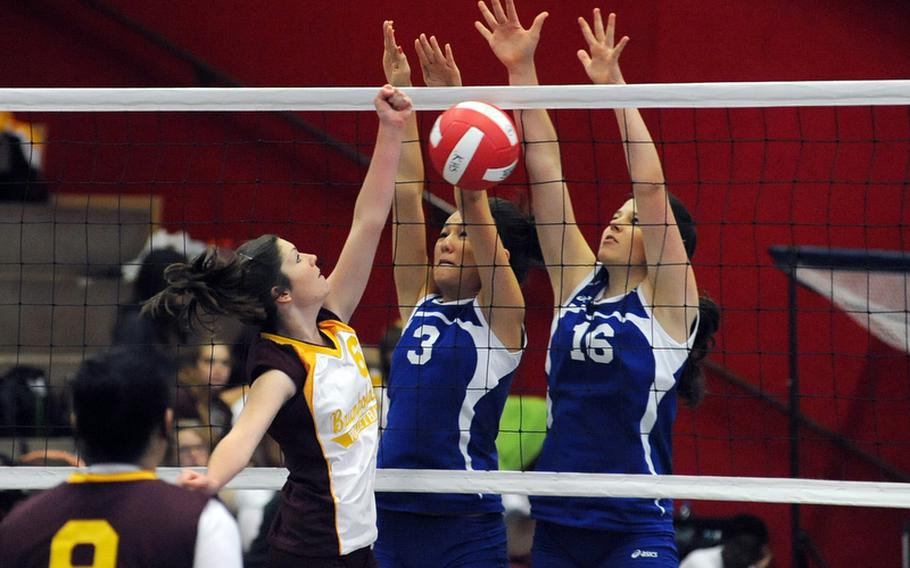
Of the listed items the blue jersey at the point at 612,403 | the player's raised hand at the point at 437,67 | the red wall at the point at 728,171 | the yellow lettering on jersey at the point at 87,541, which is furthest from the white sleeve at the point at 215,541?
the red wall at the point at 728,171

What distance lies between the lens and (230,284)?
3.63 metres

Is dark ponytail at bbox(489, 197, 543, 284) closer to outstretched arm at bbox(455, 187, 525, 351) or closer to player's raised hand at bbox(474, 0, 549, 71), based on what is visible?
outstretched arm at bbox(455, 187, 525, 351)

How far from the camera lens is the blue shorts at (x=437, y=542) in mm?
4203

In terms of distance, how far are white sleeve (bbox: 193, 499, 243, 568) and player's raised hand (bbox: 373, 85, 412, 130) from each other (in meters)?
1.73

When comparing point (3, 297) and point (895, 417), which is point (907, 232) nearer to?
point (895, 417)

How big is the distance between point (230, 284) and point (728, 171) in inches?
178

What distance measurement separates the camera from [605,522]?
419cm

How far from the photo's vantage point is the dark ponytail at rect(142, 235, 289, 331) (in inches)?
142

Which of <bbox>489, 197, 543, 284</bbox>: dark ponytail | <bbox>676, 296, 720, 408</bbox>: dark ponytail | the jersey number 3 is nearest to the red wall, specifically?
<bbox>489, 197, 543, 284</bbox>: dark ponytail

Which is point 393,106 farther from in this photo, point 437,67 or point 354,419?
point 354,419

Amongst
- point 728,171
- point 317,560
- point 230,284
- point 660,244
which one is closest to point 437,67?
point 660,244

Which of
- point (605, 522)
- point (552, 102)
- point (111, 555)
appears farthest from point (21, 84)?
point (111, 555)

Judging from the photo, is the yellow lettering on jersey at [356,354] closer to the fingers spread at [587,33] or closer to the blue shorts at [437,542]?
the blue shorts at [437,542]

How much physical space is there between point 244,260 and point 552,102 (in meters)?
1.28
